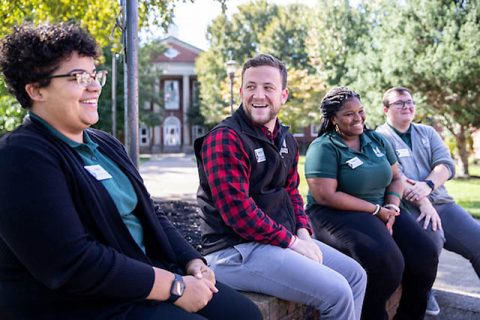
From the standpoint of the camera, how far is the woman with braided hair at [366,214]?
3.22 meters

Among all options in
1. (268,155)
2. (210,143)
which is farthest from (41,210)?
(268,155)

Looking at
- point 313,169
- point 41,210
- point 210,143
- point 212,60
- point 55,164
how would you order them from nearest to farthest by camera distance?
1. point 41,210
2. point 55,164
3. point 210,143
4. point 313,169
5. point 212,60

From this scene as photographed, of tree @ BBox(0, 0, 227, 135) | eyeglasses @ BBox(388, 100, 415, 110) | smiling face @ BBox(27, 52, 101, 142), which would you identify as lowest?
eyeglasses @ BBox(388, 100, 415, 110)

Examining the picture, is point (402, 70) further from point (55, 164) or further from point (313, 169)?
point (55, 164)

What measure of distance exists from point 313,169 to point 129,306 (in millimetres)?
1886

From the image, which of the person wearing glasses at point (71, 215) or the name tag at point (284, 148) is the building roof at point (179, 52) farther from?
the person wearing glasses at point (71, 215)

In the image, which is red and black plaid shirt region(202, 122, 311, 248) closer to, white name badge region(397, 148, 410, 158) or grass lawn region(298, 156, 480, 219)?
white name badge region(397, 148, 410, 158)

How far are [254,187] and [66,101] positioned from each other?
1.27 meters

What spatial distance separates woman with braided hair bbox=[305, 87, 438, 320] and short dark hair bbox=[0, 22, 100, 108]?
202cm

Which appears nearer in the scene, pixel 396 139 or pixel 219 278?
pixel 219 278

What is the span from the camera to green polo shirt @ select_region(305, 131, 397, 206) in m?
3.48

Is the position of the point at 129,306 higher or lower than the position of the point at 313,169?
lower

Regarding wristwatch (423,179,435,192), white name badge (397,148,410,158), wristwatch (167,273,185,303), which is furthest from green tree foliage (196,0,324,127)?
wristwatch (167,273,185,303)

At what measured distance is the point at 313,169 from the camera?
137 inches
